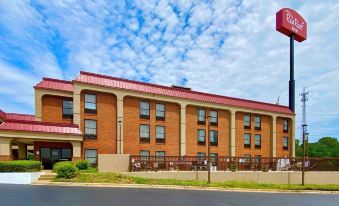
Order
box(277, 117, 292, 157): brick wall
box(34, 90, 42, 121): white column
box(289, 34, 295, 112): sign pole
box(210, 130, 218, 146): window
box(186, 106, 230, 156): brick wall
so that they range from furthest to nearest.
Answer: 1. box(289, 34, 295, 112): sign pole
2. box(277, 117, 292, 157): brick wall
3. box(210, 130, 218, 146): window
4. box(186, 106, 230, 156): brick wall
5. box(34, 90, 42, 121): white column

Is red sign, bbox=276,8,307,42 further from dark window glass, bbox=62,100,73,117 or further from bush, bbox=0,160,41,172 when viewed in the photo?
bush, bbox=0,160,41,172

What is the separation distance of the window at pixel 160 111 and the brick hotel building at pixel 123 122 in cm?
13

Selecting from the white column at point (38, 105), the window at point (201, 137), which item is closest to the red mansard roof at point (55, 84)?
the white column at point (38, 105)

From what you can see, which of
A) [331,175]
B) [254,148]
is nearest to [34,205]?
[331,175]

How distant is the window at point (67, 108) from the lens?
32188 millimetres

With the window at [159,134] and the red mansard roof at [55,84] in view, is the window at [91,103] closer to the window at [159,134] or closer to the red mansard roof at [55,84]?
the red mansard roof at [55,84]

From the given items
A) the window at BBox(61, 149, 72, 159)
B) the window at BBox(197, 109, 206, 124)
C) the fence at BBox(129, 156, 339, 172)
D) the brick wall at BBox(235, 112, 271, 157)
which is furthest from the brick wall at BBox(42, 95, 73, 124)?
the brick wall at BBox(235, 112, 271, 157)

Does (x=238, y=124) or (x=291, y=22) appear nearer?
(x=238, y=124)

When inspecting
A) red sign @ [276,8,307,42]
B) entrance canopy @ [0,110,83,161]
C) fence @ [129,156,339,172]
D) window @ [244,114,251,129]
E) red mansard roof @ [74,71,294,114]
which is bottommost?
fence @ [129,156,339,172]

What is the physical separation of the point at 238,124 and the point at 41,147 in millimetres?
27032

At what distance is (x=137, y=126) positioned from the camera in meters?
34.2

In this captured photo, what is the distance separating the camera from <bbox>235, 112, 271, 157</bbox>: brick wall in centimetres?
4200

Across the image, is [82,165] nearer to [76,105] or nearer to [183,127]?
[76,105]

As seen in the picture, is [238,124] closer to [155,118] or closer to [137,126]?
[155,118]
